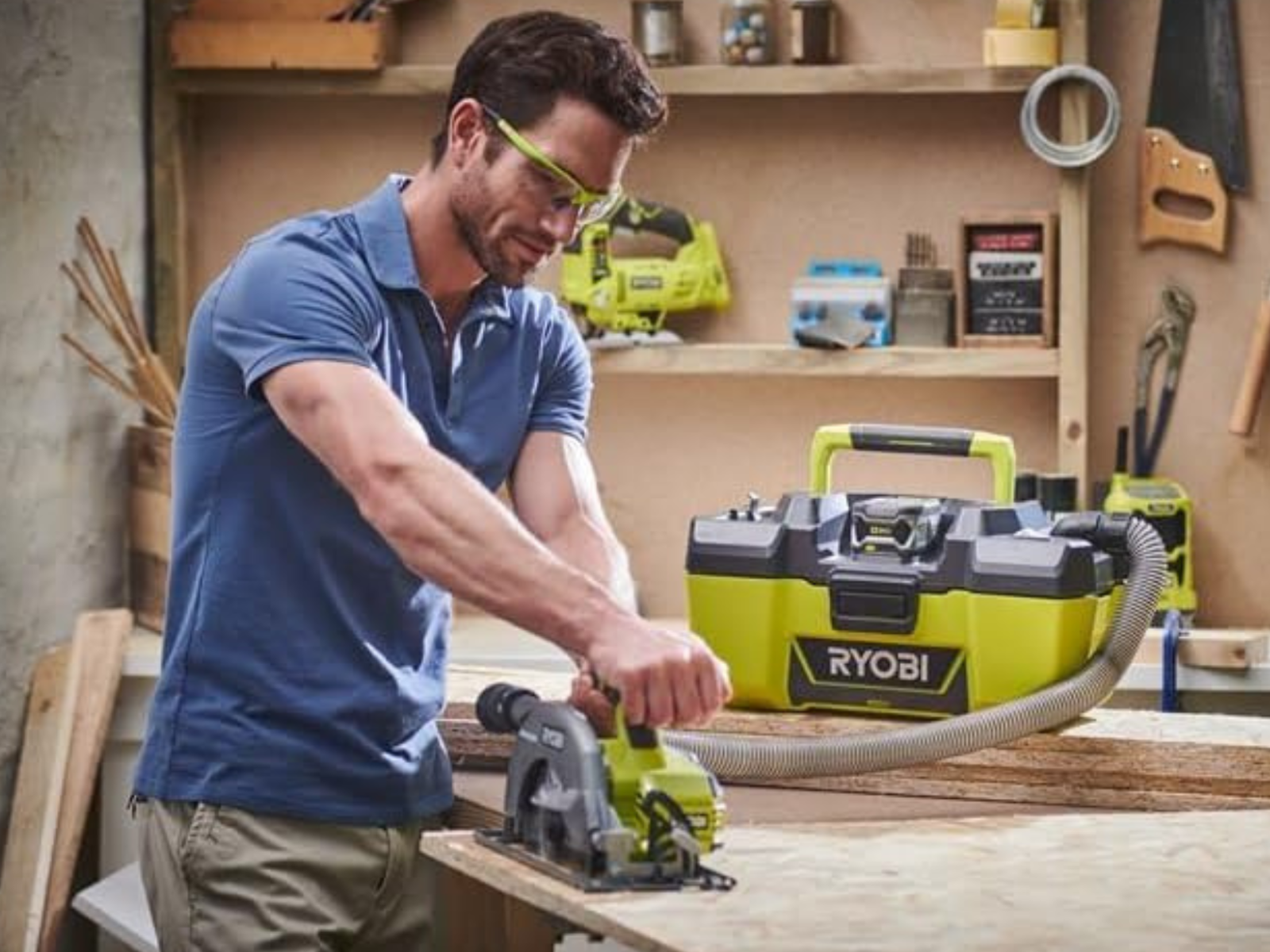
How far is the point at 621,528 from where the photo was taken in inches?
201

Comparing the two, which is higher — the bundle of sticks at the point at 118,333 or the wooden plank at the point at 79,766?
the bundle of sticks at the point at 118,333

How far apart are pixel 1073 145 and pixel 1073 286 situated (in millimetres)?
260

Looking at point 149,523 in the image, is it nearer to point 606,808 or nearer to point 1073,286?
point 1073,286

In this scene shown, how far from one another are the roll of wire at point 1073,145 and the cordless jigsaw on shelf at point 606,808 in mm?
2476

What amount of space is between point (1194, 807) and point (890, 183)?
7.54 feet

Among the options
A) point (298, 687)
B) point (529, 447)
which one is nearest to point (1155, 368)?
point (529, 447)

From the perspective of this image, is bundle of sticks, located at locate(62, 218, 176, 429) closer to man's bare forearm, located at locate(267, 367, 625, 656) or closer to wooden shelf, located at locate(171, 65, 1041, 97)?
wooden shelf, located at locate(171, 65, 1041, 97)

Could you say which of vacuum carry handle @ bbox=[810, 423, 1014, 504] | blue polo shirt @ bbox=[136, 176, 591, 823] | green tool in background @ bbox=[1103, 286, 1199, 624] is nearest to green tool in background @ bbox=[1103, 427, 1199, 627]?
green tool in background @ bbox=[1103, 286, 1199, 624]

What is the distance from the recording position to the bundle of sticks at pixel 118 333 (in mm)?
4734

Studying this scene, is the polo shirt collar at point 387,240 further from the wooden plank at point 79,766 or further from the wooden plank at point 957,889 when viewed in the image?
the wooden plank at point 79,766

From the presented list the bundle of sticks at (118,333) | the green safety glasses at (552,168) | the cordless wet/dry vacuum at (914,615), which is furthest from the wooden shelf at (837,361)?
the green safety glasses at (552,168)

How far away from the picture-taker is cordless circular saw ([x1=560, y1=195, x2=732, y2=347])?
484cm

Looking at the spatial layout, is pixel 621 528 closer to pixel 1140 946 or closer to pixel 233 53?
pixel 233 53

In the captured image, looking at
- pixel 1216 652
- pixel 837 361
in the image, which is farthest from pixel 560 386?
pixel 837 361
